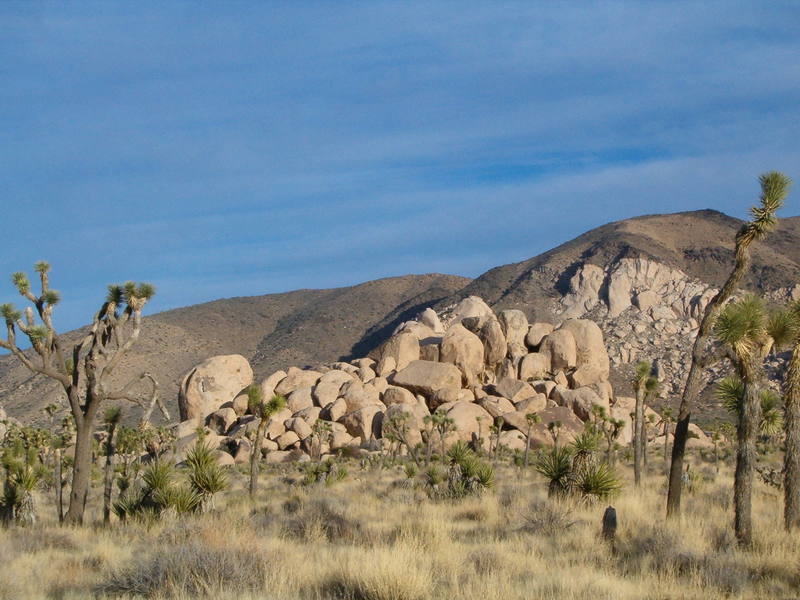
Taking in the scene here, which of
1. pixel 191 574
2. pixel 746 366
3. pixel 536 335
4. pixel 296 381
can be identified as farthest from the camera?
pixel 536 335

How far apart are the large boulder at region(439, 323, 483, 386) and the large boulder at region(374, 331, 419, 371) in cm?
233

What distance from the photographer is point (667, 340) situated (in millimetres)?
84938

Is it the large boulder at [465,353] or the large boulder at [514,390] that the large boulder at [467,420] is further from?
the large boulder at [465,353]

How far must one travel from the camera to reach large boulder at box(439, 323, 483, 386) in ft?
201

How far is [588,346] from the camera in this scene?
6381cm

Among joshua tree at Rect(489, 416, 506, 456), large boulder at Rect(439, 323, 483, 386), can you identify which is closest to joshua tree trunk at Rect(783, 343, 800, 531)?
joshua tree at Rect(489, 416, 506, 456)

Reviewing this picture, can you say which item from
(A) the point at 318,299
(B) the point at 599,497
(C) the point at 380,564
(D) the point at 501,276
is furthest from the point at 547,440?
(A) the point at 318,299

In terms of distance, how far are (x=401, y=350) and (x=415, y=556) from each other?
52.3 metres

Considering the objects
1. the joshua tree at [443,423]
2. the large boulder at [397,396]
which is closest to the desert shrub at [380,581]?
the joshua tree at [443,423]

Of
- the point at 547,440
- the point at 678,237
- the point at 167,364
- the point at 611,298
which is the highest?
the point at 678,237

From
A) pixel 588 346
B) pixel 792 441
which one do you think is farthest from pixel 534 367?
pixel 792 441

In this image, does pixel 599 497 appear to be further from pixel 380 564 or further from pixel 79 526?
pixel 79 526

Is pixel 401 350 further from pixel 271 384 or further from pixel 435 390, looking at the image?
pixel 271 384

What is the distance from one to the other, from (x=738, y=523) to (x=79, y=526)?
1228cm
